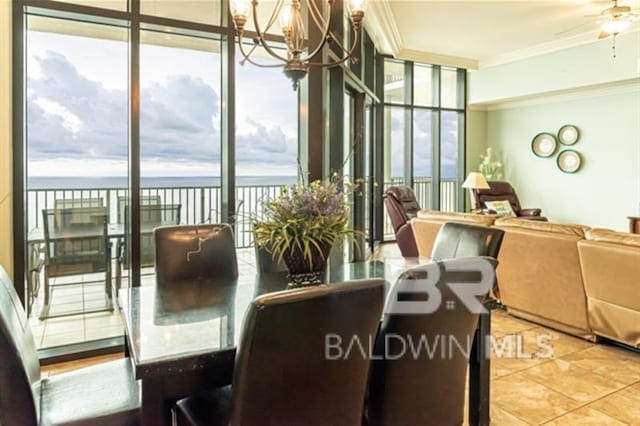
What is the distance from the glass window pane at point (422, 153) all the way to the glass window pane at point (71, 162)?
6.03 meters

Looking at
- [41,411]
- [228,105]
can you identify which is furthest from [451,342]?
[228,105]

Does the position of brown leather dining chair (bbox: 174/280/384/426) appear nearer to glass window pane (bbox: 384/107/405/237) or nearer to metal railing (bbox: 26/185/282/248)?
metal railing (bbox: 26/185/282/248)

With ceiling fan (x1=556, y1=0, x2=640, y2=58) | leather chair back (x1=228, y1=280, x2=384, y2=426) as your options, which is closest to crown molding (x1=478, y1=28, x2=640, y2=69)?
ceiling fan (x1=556, y1=0, x2=640, y2=58)

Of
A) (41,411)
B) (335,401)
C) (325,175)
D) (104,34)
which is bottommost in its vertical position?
(41,411)

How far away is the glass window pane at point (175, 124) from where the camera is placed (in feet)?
11.5

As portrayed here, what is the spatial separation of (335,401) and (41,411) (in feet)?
3.44

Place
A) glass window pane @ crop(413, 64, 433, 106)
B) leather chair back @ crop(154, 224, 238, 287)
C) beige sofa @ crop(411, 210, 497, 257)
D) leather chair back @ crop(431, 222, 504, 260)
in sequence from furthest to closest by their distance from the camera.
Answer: glass window pane @ crop(413, 64, 433, 106) < beige sofa @ crop(411, 210, 497, 257) < leather chair back @ crop(154, 224, 238, 287) < leather chair back @ crop(431, 222, 504, 260)

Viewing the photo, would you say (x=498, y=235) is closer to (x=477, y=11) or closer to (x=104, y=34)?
(x=104, y=34)

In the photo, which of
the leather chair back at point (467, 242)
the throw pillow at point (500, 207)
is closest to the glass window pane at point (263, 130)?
the leather chair back at point (467, 242)

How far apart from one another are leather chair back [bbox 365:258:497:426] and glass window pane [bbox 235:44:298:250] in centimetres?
235

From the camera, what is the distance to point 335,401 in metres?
1.43

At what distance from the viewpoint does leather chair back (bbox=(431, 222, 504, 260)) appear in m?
2.31

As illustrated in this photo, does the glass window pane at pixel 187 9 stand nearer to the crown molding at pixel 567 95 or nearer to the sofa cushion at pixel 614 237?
the sofa cushion at pixel 614 237

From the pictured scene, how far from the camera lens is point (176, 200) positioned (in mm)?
3912
